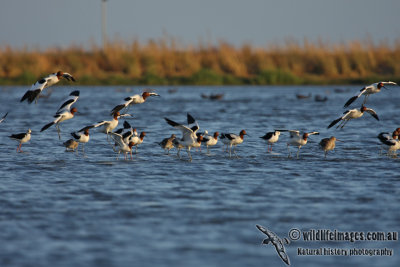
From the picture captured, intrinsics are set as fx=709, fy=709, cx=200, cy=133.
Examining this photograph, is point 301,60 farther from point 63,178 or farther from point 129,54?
point 63,178

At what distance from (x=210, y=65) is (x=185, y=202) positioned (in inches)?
1412

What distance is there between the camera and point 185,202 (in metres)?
10.3

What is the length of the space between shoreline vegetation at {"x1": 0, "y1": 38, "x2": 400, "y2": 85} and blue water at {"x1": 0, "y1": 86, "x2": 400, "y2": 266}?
2432 centimetres

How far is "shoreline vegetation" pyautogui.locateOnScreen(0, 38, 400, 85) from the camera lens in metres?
44.8

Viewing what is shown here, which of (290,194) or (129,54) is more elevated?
(129,54)

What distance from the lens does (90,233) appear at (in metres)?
8.42

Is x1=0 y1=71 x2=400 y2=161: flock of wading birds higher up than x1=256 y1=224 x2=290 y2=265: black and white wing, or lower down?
higher up

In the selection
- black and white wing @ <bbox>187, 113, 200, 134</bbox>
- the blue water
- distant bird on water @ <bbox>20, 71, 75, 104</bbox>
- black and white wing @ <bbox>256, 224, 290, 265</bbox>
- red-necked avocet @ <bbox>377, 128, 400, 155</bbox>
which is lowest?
black and white wing @ <bbox>256, 224, 290, 265</bbox>

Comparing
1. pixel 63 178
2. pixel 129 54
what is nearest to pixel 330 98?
pixel 129 54

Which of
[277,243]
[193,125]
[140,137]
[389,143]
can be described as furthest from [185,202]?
[389,143]

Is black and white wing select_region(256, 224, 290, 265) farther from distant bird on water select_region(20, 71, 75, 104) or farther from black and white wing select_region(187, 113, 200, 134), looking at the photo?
distant bird on water select_region(20, 71, 75, 104)

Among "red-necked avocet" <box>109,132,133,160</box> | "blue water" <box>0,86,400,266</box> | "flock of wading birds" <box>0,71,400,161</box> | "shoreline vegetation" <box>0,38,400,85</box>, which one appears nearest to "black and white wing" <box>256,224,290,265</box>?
"blue water" <box>0,86,400,266</box>

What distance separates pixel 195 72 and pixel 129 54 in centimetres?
466

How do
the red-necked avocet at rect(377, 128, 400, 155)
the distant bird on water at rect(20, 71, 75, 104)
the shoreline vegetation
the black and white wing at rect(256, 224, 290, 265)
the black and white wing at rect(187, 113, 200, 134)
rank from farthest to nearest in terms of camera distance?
the shoreline vegetation
the black and white wing at rect(187, 113, 200, 134)
the red-necked avocet at rect(377, 128, 400, 155)
the distant bird on water at rect(20, 71, 75, 104)
the black and white wing at rect(256, 224, 290, 265)
